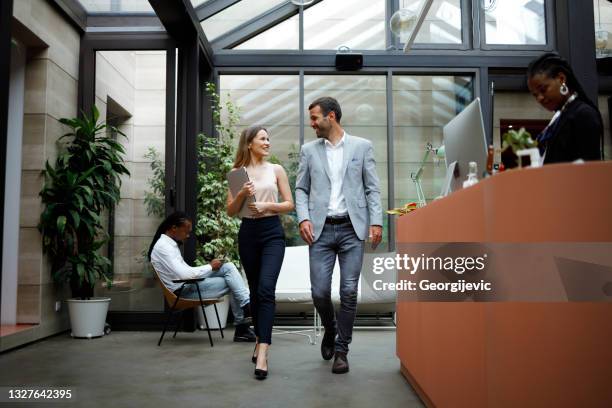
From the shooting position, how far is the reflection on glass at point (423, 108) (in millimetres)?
6586

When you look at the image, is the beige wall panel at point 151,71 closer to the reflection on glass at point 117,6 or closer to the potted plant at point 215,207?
the reflection on glass at point 117,6

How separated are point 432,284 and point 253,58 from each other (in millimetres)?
4642

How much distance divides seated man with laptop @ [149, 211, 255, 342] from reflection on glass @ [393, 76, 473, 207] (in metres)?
2.71

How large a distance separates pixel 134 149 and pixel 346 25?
285 cm

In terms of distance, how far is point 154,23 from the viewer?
5648 mm

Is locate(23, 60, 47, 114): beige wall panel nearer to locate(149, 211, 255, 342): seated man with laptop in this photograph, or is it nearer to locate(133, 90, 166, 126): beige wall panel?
locate(133, 90, 166, 126): beige wall panel

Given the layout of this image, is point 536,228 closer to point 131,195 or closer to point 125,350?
point 125,350

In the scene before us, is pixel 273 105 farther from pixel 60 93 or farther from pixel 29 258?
pixel 29 258

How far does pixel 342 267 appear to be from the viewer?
3498 millimetres

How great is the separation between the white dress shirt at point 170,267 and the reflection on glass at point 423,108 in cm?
298

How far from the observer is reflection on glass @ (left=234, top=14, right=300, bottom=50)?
260 inches

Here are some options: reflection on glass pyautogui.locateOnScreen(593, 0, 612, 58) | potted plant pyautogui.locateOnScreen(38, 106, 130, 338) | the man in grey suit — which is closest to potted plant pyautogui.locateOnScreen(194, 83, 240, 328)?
potted plant pyautogui.locateOnScreen(38, 106, 130, 338)

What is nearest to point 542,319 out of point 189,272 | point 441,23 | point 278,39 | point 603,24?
point 189,272

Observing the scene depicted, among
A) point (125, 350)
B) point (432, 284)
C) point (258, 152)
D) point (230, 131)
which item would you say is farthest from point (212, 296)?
point (432, 284)
